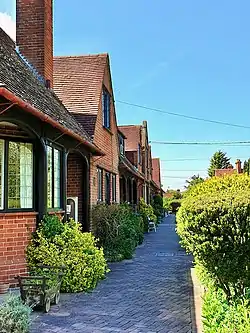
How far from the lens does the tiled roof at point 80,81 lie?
15.4 m

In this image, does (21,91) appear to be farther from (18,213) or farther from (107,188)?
(107,188)

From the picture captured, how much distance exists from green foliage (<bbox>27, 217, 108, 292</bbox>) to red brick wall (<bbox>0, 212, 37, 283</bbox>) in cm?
17

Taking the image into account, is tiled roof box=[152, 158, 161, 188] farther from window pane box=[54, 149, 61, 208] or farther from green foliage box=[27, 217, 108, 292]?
green foliage box=[27, 217, 108, 292]

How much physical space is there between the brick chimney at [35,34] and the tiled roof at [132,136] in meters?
20.0

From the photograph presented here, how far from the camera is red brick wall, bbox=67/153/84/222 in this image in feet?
45.1

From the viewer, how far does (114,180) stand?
64.3 ft

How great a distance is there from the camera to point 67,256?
8789 mm

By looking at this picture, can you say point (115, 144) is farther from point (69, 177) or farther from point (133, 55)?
point (69, 177)

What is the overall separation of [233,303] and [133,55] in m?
14.8

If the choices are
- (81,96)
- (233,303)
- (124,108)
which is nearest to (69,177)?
(81,96)

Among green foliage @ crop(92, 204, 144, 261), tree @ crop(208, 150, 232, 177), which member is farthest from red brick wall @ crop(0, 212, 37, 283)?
tree @ crop(208, 150, 232, 177)

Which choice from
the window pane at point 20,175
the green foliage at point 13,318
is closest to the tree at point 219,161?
the window pane at point 20,175

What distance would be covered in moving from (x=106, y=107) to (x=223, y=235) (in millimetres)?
11880

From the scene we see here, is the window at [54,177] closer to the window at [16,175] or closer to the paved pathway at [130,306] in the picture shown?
the window at [16,175]
